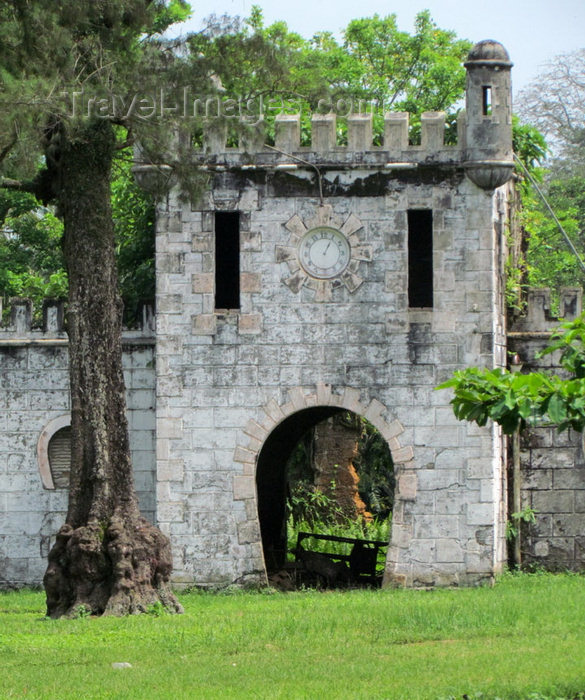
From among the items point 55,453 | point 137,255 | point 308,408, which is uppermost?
point 137,255

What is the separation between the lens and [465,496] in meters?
21.4

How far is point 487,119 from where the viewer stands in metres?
21.7

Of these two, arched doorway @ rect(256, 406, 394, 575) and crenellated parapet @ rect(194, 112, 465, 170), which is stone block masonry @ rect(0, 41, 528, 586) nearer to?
crenellated parapet @ rect(194, 112, 465, 170)

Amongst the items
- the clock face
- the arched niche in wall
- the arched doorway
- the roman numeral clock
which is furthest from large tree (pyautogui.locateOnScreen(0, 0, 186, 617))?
the arched doorway

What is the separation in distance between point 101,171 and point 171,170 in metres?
1.36

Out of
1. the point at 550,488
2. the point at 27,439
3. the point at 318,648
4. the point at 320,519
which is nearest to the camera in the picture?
the point at 318,648

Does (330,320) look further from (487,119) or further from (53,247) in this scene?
(53,247)

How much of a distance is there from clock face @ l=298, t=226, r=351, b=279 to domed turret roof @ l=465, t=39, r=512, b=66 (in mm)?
2966

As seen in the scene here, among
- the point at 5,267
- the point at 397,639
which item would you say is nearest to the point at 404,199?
the point at 397,639

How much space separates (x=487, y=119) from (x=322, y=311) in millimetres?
3423

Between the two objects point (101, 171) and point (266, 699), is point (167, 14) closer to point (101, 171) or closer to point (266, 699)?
point (101, 171)

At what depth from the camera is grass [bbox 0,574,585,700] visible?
14.3m

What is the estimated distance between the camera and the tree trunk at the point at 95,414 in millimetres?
Result: 19219

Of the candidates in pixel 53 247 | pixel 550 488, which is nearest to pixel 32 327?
pixel 550 488
